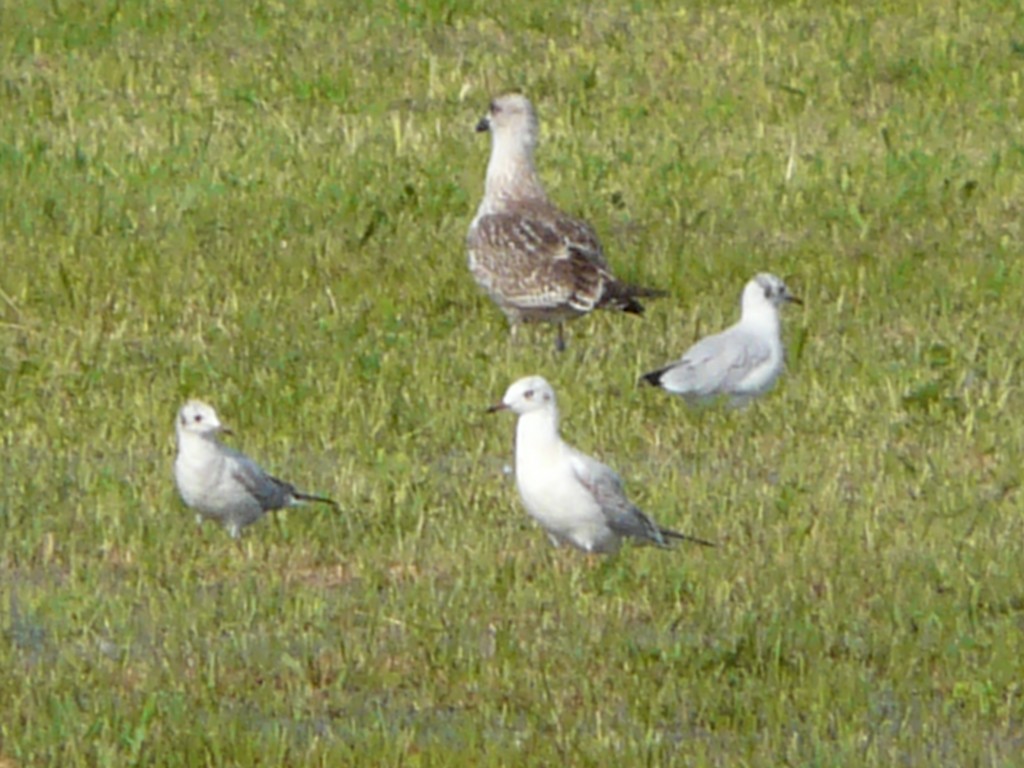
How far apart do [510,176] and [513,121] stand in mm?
313

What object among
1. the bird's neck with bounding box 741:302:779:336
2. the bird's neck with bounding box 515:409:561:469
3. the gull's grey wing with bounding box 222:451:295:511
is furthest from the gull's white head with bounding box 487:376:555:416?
the bird's neck with bounding box 741:302:779:336

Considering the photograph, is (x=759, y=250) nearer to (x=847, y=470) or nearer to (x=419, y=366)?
(x=419, y=366)

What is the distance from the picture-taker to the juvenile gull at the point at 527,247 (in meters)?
12.0

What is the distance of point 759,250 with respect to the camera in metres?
13.3

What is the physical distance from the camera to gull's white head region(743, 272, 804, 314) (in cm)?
1121

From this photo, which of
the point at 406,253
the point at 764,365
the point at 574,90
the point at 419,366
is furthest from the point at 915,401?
the point at 574,90

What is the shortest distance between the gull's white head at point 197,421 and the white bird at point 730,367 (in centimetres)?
210

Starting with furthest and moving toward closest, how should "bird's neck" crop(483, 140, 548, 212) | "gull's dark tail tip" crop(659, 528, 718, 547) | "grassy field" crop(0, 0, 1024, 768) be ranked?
"bird's neck" crop(483, 140, 548, 212)
"gull's dark tail tip" crop(659, 528, 718, 547)
"grassy field" crop(0, 0, 1024, 768)

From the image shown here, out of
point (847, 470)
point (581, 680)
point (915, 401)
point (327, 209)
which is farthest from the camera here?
point (327, 209)

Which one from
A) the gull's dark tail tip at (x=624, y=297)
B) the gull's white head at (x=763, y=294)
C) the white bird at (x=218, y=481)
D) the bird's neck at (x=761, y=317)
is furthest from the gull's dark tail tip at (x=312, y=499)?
the gull's dark tail tip at (x=624, y=297)

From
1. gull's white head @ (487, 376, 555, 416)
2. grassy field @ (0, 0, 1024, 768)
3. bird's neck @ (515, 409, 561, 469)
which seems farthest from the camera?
gull's white head @ (487, 376, 555, 416)

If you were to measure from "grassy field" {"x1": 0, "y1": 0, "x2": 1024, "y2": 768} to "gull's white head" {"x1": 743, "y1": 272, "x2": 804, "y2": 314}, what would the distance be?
0.99ft

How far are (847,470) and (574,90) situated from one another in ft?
24.2

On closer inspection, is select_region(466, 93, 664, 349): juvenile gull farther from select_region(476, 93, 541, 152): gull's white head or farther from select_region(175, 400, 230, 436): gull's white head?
select_region(175, 400, 230, 436): gull's white head
